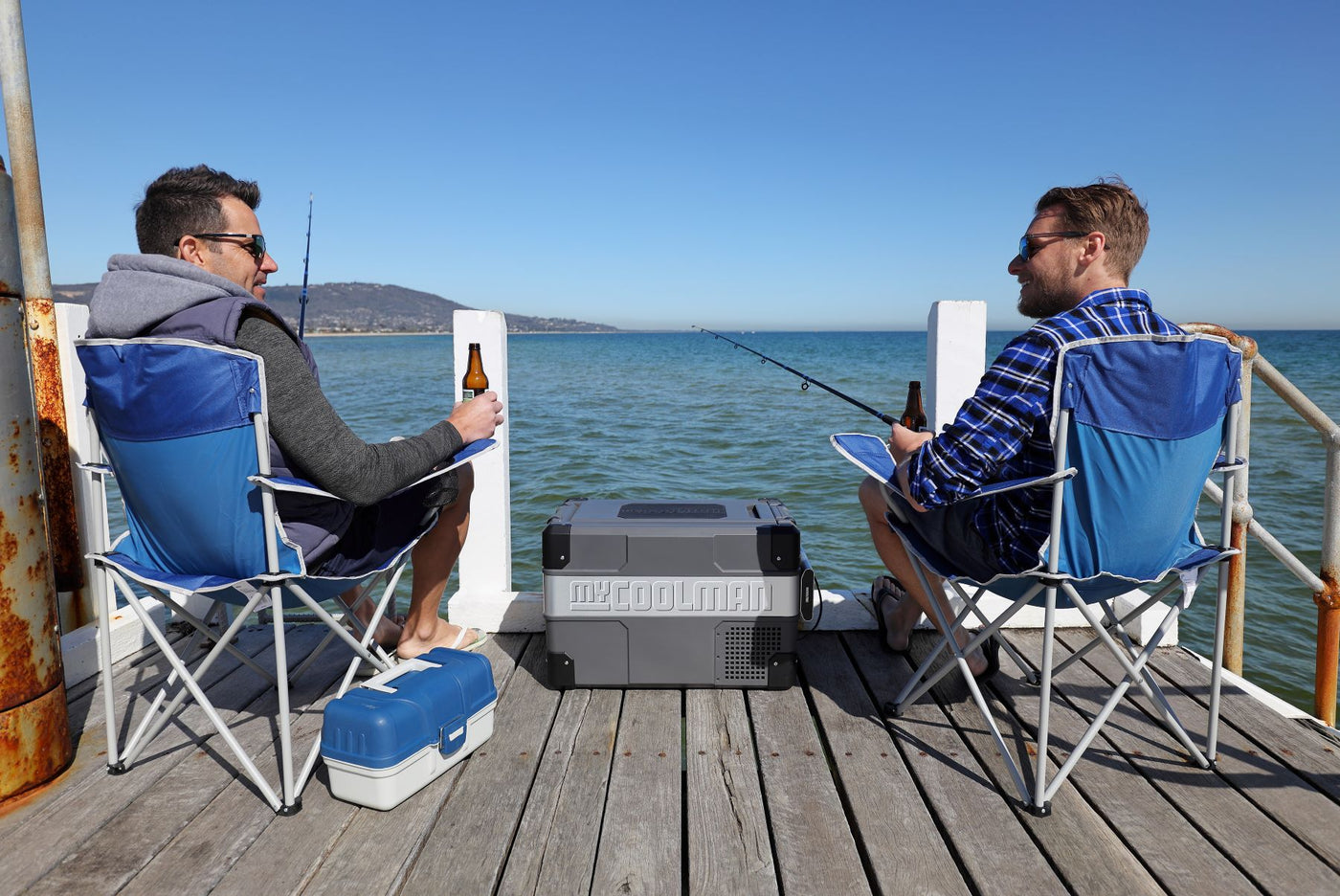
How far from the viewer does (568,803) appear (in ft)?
6.26

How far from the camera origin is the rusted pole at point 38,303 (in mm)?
2316

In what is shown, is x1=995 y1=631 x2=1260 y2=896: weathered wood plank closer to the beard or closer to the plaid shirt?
the plaid shirt

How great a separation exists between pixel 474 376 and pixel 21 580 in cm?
136

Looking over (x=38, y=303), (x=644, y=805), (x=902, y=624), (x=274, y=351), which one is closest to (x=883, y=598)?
(x=902, y=624)

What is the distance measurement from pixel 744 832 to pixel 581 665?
2.75 feet

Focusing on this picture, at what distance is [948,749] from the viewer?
7.12ft

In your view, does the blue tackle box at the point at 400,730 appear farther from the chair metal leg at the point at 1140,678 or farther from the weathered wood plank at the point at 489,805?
the chair metal leg at the point at 1140,678

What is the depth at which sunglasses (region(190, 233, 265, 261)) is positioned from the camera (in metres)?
2.05

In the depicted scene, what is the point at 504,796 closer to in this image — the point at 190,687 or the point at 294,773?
the point at 294,773

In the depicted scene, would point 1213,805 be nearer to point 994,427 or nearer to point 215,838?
point 994,427

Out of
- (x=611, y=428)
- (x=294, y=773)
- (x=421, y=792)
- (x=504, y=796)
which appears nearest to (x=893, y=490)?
(x=504, y=796)

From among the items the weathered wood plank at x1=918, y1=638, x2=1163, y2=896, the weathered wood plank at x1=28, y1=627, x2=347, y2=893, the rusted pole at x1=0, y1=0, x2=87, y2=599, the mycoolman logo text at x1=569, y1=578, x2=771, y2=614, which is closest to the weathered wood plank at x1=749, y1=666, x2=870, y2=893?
the mycoolman logo text at x1=569, y1=578, x2=771, y2=614

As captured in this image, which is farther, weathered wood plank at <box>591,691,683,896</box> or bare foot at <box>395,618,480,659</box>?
bare foot at <box>395,618,480,659</box>

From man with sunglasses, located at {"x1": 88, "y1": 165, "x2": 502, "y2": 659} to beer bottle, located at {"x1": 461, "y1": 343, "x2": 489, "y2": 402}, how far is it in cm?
41
